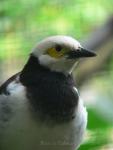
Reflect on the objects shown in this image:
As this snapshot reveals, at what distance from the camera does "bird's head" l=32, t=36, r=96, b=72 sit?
1.30 meters

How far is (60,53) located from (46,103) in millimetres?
122

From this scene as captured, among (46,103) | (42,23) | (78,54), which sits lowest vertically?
(42,23)

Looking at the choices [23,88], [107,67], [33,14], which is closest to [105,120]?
[23,88]

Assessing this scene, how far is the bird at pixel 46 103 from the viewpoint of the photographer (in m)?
1.29

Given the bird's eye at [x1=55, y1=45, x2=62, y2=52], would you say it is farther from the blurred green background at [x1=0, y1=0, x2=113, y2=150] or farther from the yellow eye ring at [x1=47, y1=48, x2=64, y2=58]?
the blurred green background at [x1=0, y1=0, x2=113, y2=150]

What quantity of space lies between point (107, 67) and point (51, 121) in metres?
1.49

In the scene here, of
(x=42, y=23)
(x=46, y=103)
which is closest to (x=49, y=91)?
(x=46, y=103)

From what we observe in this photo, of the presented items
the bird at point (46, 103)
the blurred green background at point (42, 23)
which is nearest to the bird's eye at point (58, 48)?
the bird at point (46, 103)

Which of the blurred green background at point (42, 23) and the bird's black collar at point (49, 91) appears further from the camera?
the blurred green background at point (42, 23)

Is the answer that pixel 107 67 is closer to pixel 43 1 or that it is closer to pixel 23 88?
pixel 43 1

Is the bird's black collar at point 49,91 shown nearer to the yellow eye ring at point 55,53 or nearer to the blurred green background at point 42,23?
the yellow eye ring at point 55,53

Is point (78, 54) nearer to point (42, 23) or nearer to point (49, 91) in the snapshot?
point (49, 91)

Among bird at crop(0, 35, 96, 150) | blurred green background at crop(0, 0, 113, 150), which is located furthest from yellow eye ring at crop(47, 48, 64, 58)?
blurred green background at crop(0, 0, 113, 150)

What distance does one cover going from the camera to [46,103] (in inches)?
51.2
